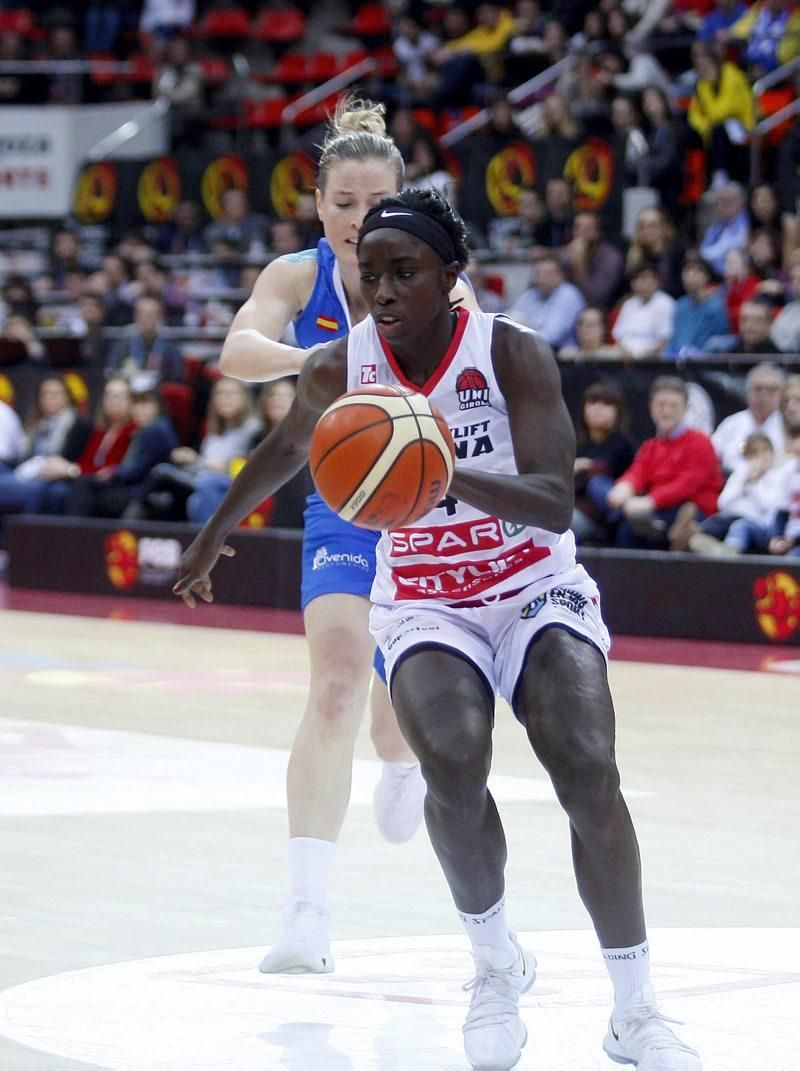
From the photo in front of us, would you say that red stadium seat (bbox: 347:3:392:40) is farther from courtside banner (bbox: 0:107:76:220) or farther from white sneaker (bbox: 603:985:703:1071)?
white sneaker (bbox: 603:985:703:1071)

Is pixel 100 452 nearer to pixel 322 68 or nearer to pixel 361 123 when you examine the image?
pixel 322 68

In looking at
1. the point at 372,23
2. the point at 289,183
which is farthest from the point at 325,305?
the point at 372,23

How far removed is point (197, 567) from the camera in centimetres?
448

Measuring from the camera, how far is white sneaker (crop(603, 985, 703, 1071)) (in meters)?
3.57

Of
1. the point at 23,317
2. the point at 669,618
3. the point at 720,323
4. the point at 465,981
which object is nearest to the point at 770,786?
the point at 465,981

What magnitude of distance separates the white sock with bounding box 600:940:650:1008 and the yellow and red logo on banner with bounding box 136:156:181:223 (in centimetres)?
1766

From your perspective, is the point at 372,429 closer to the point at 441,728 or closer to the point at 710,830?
the point at 441,728

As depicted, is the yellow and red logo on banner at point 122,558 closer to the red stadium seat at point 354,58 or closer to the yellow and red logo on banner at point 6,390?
the yellow and red logo on banner at point 6,390

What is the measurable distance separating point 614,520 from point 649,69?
5.94m

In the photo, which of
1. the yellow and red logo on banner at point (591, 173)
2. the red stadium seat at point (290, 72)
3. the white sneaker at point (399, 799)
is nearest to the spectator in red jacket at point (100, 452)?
the yellow and red logo on banner at point (591, 173)

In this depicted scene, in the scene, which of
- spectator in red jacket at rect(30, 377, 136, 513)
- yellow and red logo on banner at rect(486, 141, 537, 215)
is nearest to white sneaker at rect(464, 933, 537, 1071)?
spectator in red jacket at rect(30, 377, 136, 513)

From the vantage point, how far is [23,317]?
Answer: 18.0m

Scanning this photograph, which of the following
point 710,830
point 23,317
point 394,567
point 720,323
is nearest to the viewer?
point 394,567

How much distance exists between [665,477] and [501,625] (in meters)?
8.19
